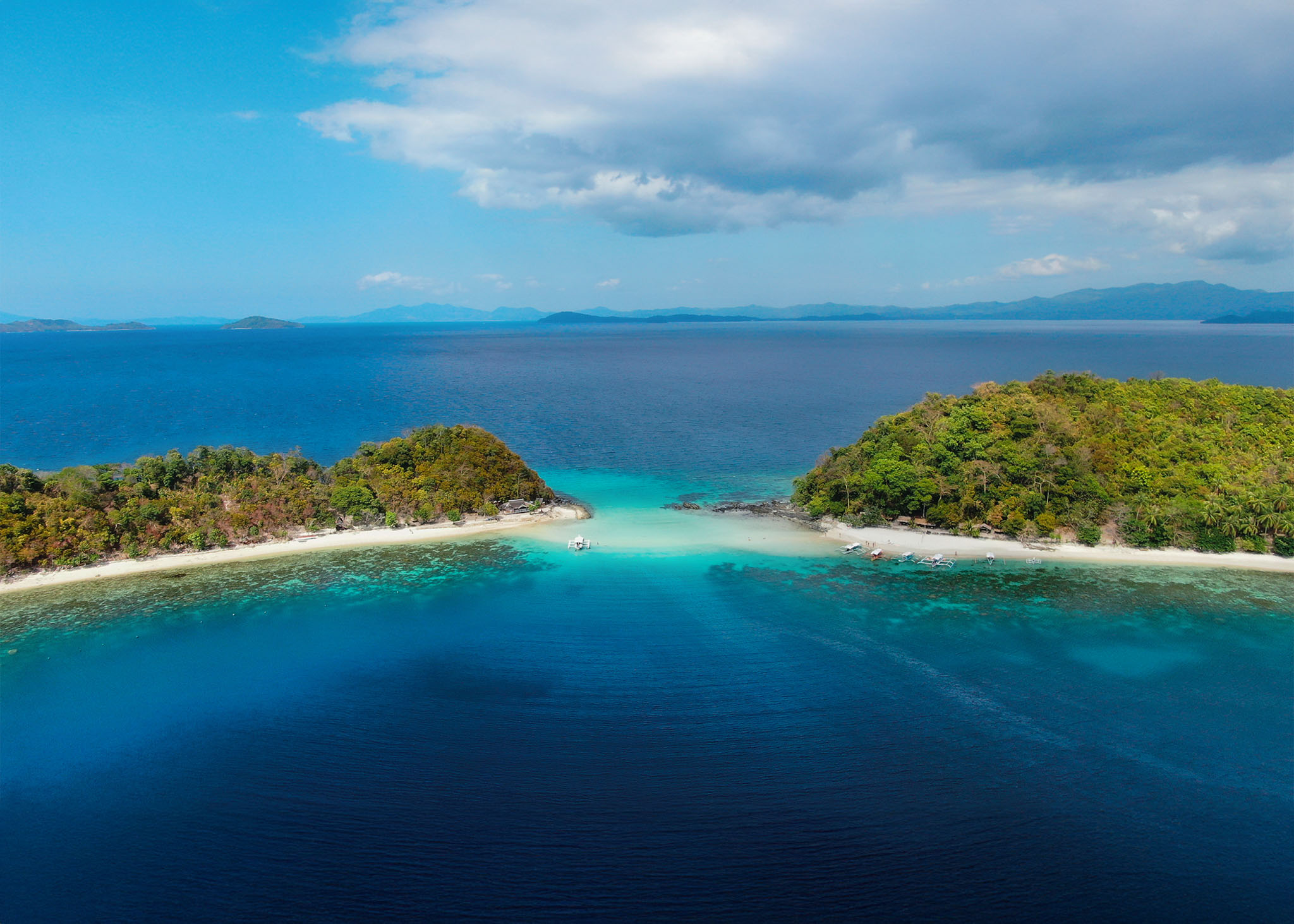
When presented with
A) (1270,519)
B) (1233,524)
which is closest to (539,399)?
(1233,524)

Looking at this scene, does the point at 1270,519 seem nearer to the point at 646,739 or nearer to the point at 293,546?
the point at 646,739

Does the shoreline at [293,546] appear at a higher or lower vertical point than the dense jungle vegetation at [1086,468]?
lower

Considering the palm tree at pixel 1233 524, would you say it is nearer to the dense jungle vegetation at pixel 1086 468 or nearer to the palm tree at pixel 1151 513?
the dense jungle vegetation at pixel 1086 468

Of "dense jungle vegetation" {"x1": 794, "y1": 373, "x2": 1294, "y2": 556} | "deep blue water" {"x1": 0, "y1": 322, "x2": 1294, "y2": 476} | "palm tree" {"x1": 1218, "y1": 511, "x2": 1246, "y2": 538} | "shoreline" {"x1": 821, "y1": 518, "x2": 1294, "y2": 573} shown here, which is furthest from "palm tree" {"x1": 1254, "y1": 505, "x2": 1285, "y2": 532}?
"deep blue water" {"x1": 0, "y1": 322, "x2": 1294, "y2": 476}

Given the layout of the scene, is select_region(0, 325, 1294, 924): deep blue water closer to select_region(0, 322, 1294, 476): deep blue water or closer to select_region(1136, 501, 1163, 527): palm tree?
select_region(1136, 501, 1163, 527): palm tree

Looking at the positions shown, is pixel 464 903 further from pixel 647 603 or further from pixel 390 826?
pixel 647 603

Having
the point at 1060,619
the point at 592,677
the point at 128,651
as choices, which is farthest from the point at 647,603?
the point at 128,651

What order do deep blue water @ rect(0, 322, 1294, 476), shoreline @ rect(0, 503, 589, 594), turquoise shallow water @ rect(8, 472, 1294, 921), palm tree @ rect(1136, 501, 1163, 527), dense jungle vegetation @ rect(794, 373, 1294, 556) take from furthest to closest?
1. deep blue water @ rect(0, 322, 1294, 476)
2. palm tree @ rect(1136, 501, 1163, 527)
3. dense jungle vegetation @ rect(794, 373, 1294, 556)
4. shoreline @ rect(0, 503, 589, 594)
5. turquoise shallow water @ rect(8, 472, 1294, 921)

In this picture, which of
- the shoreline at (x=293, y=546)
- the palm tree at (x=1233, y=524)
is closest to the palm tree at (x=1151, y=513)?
the palm tree at (x=1233, y=524)
